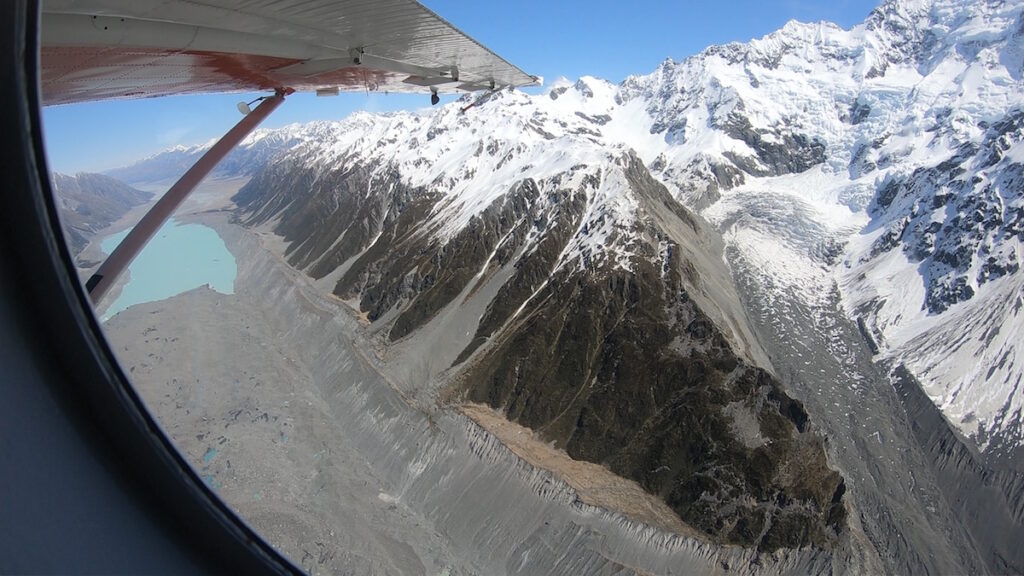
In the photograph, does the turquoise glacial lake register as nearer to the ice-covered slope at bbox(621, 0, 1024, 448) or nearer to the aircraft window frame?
the aircraft window frame

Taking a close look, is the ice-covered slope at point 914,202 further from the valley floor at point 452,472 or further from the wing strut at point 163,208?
the wing strut at point 163,208

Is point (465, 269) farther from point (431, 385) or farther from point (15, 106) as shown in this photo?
point (15, 106)

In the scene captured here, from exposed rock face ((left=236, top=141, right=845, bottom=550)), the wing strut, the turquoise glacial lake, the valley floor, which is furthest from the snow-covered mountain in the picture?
the wing strut

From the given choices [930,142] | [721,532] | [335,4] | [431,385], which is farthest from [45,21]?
[930,142]

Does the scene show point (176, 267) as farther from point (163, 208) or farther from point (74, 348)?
point (74, 348)

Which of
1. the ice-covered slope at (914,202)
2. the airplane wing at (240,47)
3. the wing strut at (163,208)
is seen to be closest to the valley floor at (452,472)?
the ice-covered slope at (914,202)
